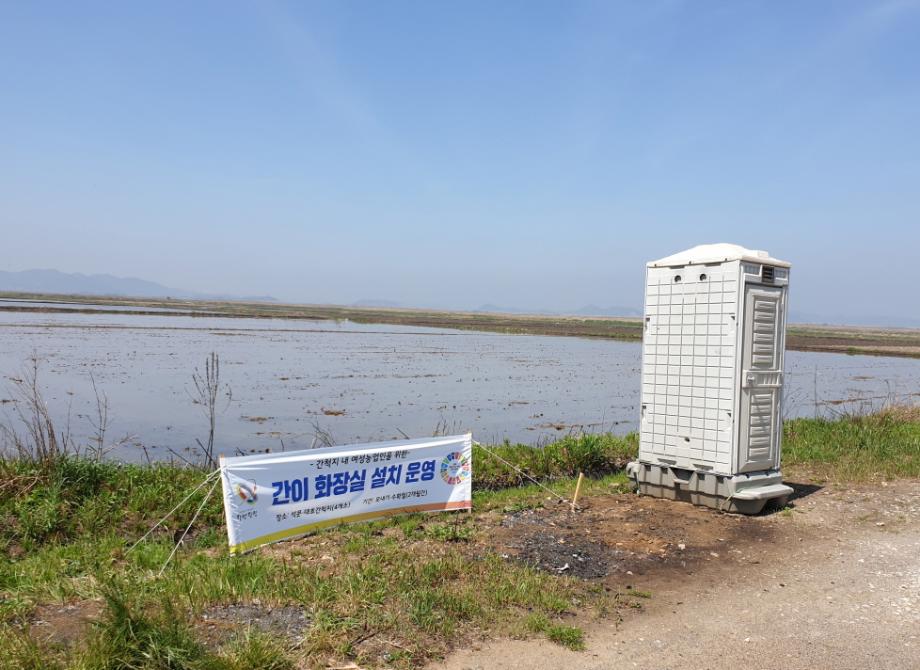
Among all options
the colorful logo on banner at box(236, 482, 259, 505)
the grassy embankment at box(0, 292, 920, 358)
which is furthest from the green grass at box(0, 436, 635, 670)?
the grassy embankment at box(0, 292, 920, 358)

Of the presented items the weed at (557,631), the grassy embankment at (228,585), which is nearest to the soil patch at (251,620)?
the grassy embankment at (228,585)

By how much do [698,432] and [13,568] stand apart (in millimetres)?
7856

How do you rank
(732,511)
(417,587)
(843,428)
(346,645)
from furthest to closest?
(843,428), (732,511), (417,587), (346,645)

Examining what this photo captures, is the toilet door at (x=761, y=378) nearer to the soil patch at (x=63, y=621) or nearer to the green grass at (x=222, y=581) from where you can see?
the green grass at (x=222, y=581)

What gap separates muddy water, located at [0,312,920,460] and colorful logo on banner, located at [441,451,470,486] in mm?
6098

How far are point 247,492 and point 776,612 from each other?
5.15m

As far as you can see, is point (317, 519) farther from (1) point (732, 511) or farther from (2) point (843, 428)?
(2) point (843, 428)

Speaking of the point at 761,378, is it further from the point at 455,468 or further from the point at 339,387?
the point at 339,387

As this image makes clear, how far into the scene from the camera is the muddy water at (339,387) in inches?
642

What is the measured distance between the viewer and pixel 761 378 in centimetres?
890

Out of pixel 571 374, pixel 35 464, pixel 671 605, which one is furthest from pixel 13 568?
pixel 571 374

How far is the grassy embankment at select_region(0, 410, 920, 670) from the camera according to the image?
14.6ft

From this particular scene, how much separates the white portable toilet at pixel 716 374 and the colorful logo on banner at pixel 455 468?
255 centimetres

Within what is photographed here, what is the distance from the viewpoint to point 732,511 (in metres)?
8.99
